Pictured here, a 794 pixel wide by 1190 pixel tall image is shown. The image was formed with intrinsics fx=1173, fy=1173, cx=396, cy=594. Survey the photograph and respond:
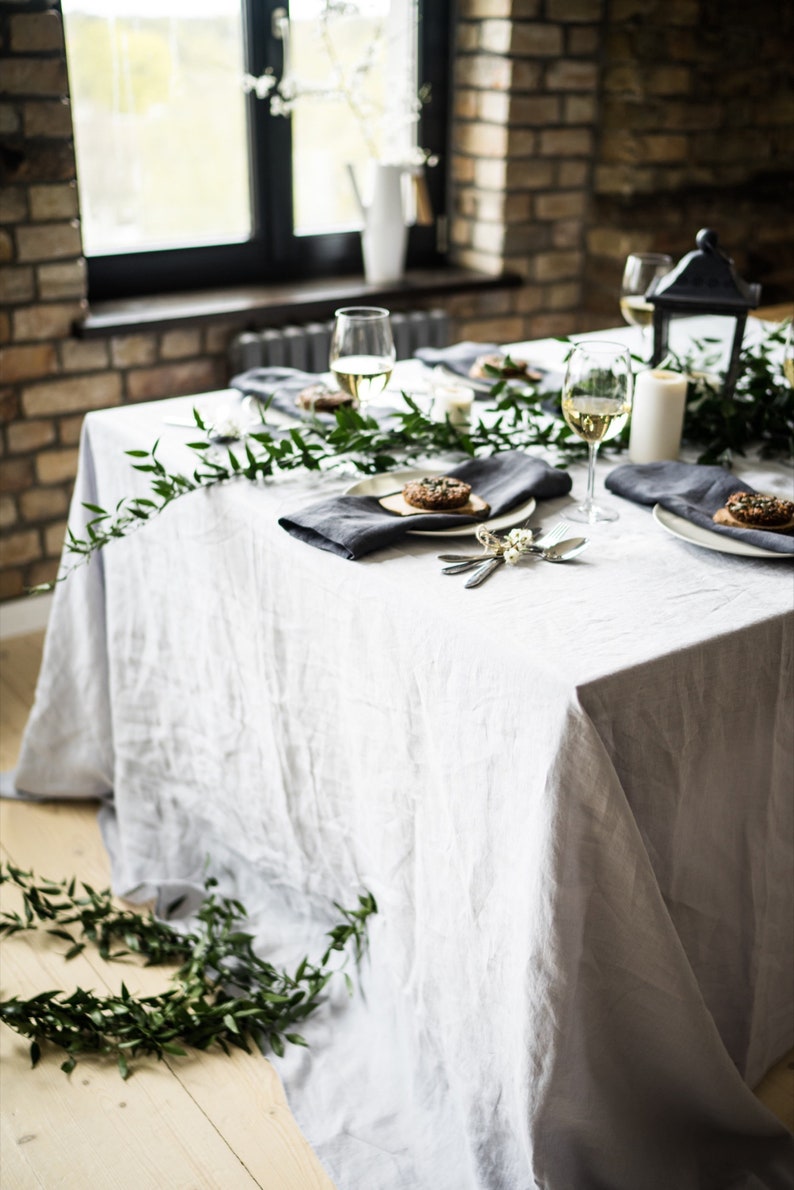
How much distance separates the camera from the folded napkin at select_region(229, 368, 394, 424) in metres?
1.89

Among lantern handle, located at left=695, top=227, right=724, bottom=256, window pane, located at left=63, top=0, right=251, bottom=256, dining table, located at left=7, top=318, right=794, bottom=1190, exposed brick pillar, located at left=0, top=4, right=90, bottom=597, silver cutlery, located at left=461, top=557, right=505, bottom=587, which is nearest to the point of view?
dining table, located at left=7, top=318, right=794, bottom=1190

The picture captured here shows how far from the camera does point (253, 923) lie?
1.89 metres

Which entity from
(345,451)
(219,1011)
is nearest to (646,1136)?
(219,1011)

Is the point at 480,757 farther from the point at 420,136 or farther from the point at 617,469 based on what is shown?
the point at 420,136

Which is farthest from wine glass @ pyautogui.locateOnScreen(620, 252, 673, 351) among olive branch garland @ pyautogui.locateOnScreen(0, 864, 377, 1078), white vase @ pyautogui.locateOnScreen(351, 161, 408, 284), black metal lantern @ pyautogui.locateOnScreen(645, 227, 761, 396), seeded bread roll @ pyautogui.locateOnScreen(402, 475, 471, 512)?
white vase @ pyautogui.locateOnScreen(351, 161, 408, 284)

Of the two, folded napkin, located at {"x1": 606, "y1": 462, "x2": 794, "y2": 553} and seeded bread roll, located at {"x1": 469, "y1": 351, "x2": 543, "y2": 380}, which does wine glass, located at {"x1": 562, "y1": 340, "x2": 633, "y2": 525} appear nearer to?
folded napkin, located at {"x1": 606, "y1": 462, "x2": 794, "y2": 553}

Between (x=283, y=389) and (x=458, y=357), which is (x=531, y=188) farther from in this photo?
(x=283, y=389)

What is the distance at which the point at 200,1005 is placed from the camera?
173 cm

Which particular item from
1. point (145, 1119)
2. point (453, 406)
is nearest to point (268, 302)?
point (453, 406)

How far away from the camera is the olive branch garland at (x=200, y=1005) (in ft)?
5.52

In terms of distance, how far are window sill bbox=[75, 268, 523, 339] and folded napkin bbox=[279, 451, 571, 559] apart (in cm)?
152

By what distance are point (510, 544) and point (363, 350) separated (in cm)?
45

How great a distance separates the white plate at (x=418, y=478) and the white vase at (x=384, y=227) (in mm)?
1744

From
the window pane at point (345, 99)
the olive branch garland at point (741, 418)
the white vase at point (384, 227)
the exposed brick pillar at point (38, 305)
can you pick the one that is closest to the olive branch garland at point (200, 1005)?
the olive branch garland at point (741, 418)
